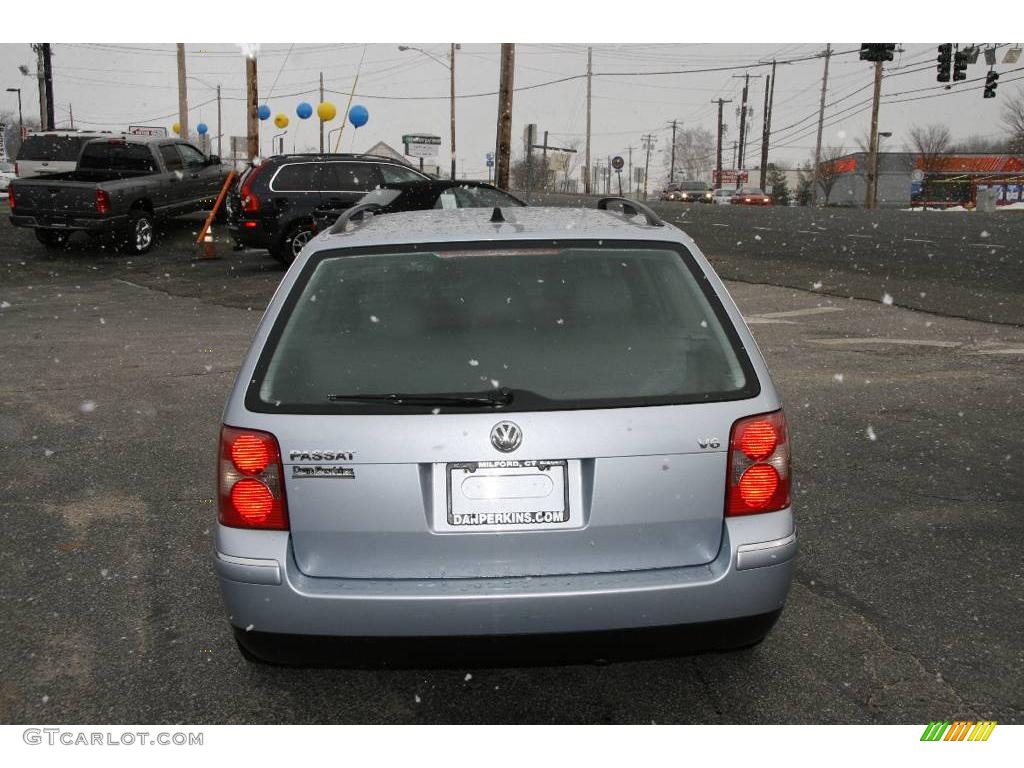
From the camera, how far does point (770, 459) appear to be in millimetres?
3035

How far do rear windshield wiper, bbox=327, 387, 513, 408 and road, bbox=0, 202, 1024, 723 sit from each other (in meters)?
0.76

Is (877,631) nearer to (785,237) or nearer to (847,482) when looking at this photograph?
(847,482)

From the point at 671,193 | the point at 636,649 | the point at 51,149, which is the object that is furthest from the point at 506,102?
the point at 671,193

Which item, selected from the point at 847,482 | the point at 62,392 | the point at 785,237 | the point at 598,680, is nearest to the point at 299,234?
the point at 62,392

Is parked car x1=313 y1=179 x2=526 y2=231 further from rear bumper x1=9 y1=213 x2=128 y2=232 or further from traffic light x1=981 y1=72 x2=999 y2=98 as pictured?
traffic light x1=981 y1=72 x2=999 y2=98

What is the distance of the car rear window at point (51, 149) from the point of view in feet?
83.6

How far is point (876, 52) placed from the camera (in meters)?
31.8

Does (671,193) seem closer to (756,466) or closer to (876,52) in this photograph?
(876,52)

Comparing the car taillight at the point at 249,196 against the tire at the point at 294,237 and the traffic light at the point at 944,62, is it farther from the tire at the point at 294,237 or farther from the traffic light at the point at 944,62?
the traffic light at the point at 944,62

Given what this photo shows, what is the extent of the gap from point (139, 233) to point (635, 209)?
1842cm

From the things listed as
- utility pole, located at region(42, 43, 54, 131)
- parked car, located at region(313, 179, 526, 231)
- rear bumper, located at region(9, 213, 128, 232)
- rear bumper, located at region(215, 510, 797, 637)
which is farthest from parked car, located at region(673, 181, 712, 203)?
rear bumper, located at region(215, 510, 797, 637)

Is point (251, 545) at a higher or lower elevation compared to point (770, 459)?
lower

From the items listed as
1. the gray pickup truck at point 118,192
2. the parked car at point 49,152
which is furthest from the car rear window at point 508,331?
the parked car at point 49,152

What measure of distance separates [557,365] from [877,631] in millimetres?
1843
